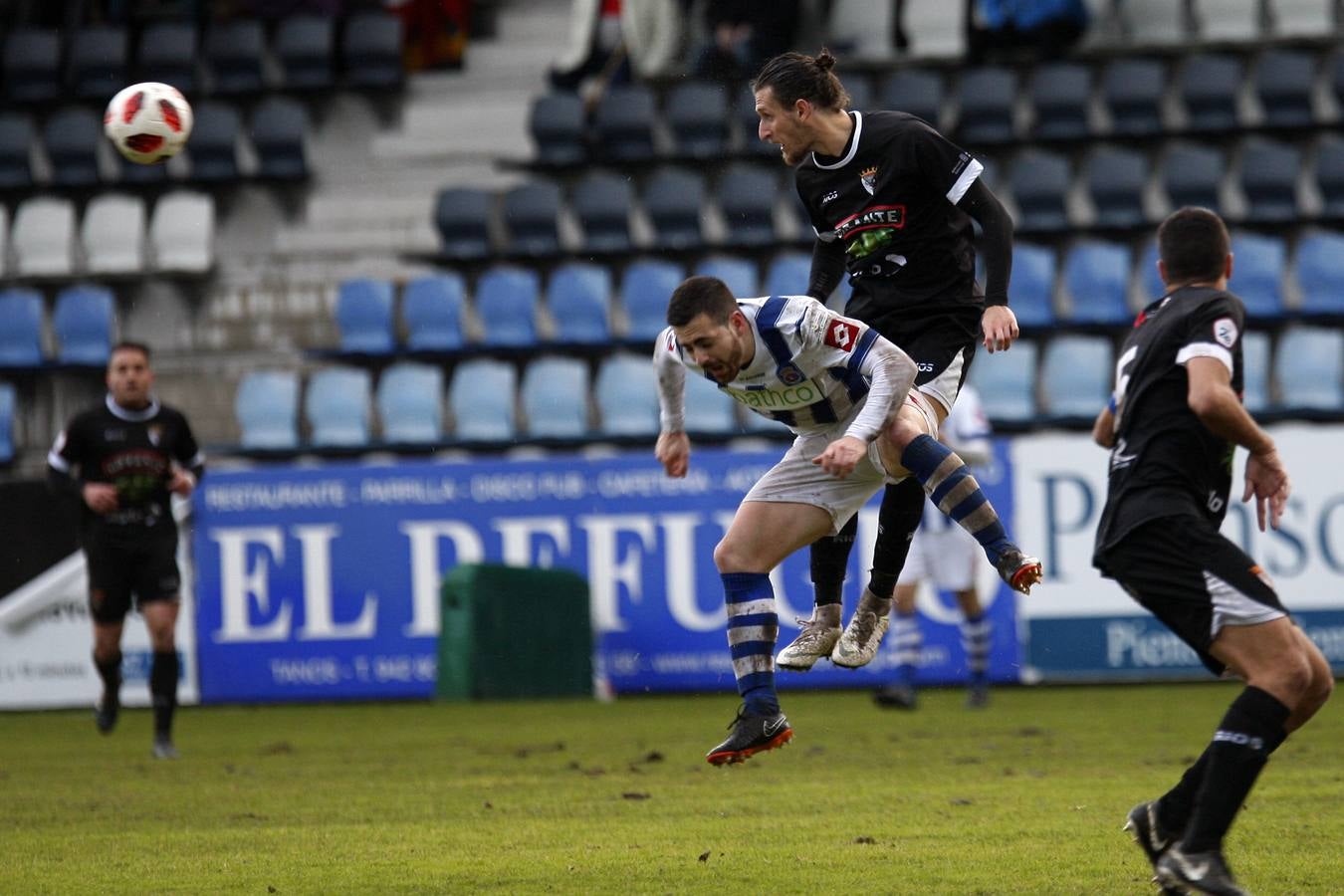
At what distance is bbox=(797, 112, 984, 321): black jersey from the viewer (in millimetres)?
7070

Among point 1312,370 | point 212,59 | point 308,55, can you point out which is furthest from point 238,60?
point 1312,370

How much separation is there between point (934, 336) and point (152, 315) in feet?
48.1

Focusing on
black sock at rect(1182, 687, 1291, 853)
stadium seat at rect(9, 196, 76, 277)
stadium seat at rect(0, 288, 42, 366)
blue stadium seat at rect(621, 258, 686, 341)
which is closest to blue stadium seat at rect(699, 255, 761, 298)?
blue stadium seat at rect(621, 258, 686, 341)

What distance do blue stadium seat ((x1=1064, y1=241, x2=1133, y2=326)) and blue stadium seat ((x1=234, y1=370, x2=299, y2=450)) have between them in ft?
24.2

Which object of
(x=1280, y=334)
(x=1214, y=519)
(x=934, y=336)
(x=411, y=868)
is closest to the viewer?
(x=1214, y=519)

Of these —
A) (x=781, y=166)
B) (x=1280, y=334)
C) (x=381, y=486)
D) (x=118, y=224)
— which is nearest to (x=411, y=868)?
(x=381, y=486)

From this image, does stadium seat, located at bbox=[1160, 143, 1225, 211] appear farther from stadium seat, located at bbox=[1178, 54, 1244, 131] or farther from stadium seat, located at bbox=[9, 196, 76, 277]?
stadium seat, located at bbox=[9, 196, 76, 277]

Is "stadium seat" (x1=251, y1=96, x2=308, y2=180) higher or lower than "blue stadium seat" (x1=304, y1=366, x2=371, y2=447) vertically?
higher

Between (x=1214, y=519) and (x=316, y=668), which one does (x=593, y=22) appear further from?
(x=1214, y=519)

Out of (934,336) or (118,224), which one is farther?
(118,224)

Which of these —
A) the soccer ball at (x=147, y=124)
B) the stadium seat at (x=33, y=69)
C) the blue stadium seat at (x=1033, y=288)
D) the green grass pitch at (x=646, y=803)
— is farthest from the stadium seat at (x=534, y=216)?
the soccer ball at (x=147, y=124)

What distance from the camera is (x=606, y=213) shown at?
61.8ft

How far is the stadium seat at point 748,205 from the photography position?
725 inches

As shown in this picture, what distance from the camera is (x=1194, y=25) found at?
19188 mm
